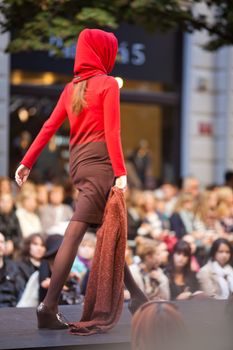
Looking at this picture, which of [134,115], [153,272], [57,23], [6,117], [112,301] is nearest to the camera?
[112,301]

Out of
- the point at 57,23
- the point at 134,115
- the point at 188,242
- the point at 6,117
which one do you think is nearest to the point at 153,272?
the point at 188,242

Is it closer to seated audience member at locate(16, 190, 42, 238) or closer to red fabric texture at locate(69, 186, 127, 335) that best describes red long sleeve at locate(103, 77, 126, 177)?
red fabric texture at locate(69, 186, 127, 335)

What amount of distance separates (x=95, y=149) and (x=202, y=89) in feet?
39.2

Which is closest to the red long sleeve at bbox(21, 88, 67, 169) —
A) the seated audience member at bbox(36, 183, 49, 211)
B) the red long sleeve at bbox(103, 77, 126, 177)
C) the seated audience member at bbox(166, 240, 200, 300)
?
the red long sleeve at bbox(103, 77, 126, 177)

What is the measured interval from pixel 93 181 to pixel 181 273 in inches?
137

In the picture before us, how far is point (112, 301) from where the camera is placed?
563 centimetres

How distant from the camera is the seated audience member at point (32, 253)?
28.2 ft

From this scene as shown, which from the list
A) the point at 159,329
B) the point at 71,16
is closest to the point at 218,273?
the point at 71,16

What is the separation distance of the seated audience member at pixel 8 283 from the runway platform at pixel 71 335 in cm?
139

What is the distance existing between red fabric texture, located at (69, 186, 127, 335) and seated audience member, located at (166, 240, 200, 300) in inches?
122

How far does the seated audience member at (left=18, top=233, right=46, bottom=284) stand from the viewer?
8.59 meters

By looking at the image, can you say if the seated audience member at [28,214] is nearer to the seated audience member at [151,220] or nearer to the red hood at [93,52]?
the seated audience member at [151,220]

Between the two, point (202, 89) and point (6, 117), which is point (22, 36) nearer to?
point (6, 117)

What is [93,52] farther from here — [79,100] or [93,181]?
[93,181]
